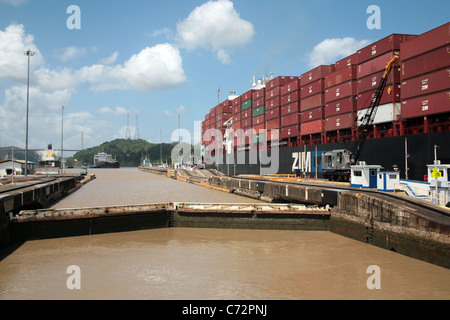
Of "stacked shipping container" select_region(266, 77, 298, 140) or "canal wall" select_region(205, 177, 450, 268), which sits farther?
"stacked shipping container" select_region(266, 77, 298, 140)

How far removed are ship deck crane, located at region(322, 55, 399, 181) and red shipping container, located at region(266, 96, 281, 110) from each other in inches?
922

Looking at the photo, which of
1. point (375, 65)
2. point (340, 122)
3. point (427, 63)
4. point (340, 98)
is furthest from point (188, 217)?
point (340, 98)

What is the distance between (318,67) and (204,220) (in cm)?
3994

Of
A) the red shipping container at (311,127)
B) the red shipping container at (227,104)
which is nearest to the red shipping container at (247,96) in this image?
the red shipping container at (227,104)

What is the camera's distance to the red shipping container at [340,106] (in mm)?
45500

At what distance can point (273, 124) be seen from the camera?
2672 inches

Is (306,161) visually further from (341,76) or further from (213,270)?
(213,270)

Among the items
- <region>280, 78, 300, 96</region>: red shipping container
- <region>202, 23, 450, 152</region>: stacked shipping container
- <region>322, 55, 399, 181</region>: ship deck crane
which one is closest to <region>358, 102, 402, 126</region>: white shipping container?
<region>202, 23, 450, 152</region>: stacked shipping container

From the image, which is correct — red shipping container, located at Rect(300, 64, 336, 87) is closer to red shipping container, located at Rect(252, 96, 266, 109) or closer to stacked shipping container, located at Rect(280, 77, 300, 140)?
stacked shipping container, located at Rect(280, 77, 300, 140)

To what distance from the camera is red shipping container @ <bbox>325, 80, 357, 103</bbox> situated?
4569cm

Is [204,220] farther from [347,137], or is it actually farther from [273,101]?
[273,101]

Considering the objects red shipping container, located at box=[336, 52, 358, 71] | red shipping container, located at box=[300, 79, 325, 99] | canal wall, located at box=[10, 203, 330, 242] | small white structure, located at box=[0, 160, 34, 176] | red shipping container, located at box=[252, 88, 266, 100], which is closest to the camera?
canal wall, located at box=[10, 203, 330, 242]

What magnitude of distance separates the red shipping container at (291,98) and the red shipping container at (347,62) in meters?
10.6

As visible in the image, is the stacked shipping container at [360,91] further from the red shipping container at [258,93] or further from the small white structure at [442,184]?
the small white structure at [442,184]
